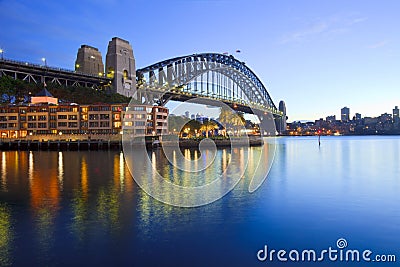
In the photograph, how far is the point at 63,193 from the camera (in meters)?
12.2

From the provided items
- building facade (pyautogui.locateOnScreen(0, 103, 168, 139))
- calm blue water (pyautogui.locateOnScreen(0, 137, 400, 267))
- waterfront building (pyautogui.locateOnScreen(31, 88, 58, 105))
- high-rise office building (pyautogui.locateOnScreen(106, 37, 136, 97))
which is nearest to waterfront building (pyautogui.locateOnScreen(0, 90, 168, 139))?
building facade (pyautogui.locateOnScreen(0, 103, 168, 139))

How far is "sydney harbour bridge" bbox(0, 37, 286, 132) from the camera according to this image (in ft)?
159

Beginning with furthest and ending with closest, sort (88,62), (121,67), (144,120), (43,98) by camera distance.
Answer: (88,62)
(121,67)
(43,98)
(144,120)

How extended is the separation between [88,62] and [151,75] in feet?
33.3

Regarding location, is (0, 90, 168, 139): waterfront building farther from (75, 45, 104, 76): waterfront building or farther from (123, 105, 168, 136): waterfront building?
(75, 45, 104, 76): waterfront building

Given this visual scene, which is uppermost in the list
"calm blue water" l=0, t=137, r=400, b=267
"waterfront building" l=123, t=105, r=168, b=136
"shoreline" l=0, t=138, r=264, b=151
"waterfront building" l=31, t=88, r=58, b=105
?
"waterfront building" l=31, t=88, r=58, b=105

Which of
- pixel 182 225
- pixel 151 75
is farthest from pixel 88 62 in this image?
pixel 182 225

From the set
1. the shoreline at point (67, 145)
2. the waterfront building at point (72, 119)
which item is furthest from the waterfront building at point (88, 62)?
the shoreline at point (67, 145)

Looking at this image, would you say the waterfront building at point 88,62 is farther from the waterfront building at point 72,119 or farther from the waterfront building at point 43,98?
the waterfront building at point 72,119

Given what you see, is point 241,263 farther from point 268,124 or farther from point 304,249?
point 268,124

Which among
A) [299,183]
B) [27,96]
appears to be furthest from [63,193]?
[27,96]

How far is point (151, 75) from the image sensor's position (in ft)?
197

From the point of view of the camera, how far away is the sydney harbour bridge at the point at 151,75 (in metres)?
48.5

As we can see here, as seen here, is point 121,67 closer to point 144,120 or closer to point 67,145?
point 144,120
